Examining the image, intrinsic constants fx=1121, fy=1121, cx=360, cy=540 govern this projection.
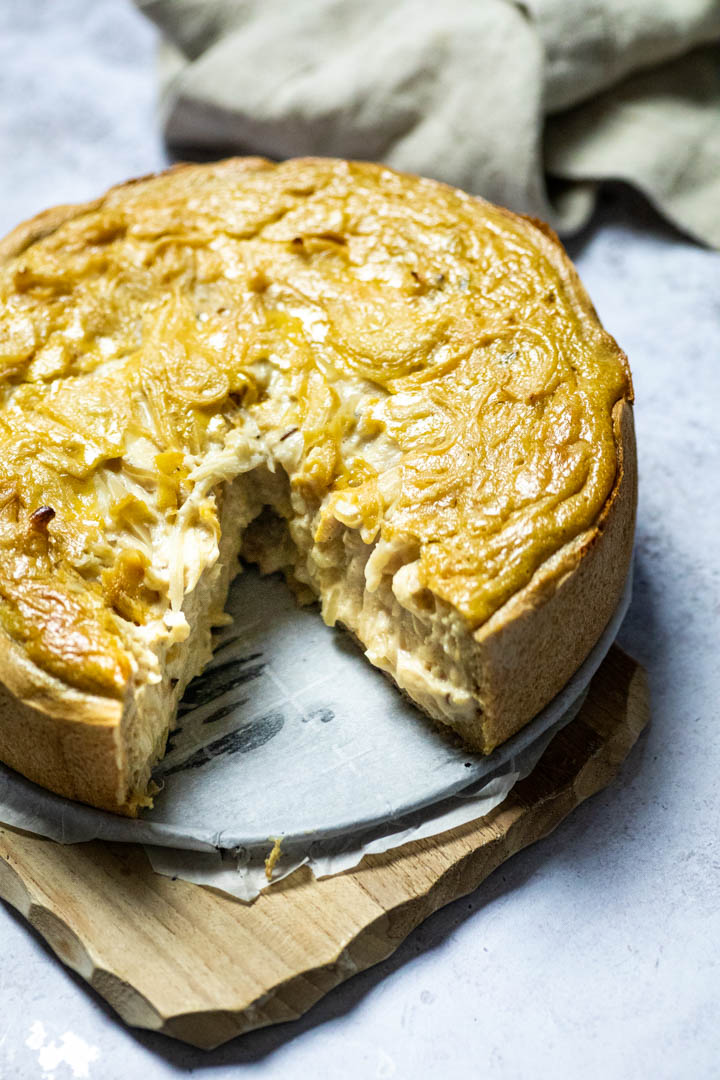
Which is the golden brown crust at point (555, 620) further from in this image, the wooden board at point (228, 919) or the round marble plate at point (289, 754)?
the wooden board at point (228, 919)

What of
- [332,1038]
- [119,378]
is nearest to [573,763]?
[332,1038]

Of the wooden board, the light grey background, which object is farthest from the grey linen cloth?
the wooden board

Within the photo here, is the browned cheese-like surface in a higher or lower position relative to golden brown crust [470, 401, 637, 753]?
higher

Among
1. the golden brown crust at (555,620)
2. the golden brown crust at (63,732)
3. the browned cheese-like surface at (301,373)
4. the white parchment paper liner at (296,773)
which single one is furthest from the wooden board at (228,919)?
the browned cheese-like surface at (301,373)

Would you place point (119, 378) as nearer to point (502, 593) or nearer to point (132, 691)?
point (132, 691)

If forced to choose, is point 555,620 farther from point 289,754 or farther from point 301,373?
point 301,373

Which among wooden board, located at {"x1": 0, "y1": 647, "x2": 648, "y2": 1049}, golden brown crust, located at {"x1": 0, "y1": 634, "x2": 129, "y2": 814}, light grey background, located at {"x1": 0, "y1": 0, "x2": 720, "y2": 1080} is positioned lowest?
light grey background, located at {"x1": 0, "y1": 0, "x2": 720, "y2": 1080}

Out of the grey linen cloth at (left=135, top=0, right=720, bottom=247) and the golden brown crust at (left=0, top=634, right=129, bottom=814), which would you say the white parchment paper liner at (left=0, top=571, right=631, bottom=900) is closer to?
the golden brown crust at (left=0, top=634, right=129, bottom=814)
